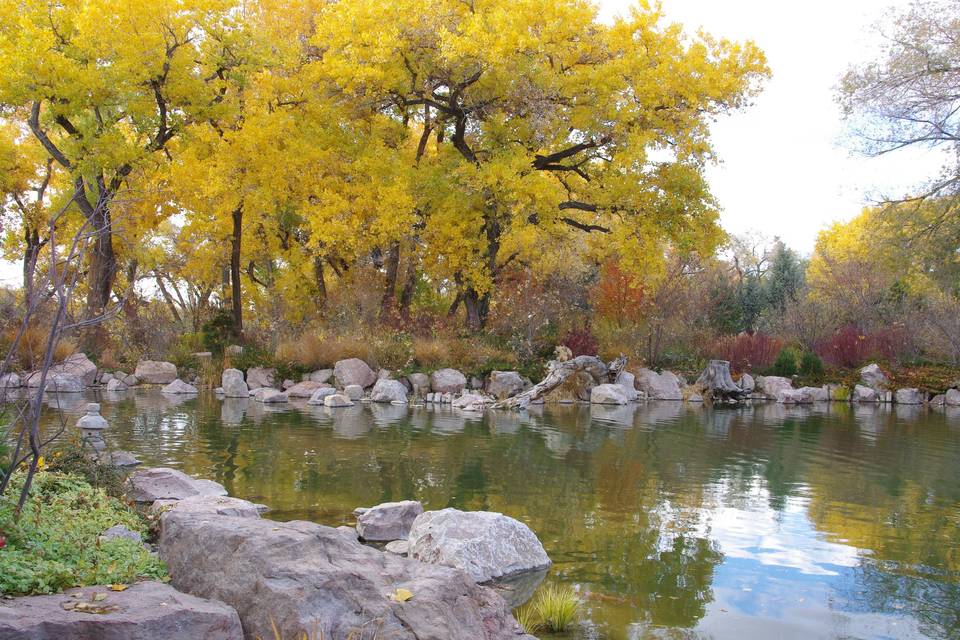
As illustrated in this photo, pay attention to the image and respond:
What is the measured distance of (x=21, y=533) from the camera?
3.75 metres

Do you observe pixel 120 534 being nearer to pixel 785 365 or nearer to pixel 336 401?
pixel 336 401

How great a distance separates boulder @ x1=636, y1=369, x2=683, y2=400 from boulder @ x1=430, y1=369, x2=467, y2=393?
16.2 ft

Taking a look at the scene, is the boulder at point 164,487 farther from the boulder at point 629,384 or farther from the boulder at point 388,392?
the boulder at point 629,384

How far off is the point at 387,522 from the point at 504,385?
11492 millimetres

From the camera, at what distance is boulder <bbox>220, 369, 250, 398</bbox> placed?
17781 millimetres

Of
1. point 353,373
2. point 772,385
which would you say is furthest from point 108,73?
point 772,385

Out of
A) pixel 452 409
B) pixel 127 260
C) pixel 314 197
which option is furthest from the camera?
pixel 127 260

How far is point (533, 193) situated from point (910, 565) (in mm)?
13630

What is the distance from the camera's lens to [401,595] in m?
3.49

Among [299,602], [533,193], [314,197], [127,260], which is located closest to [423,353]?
[533,193]

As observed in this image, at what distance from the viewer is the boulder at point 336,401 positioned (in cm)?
1561

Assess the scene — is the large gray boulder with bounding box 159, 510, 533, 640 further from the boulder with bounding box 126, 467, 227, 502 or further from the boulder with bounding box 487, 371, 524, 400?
the boulder with bounding box 487, 371, 524, 400

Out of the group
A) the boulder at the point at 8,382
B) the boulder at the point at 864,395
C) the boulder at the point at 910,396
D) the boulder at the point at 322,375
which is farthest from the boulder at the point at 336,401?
the boulder at the point at 910,396

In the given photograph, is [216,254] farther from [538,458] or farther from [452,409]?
[538,458]
